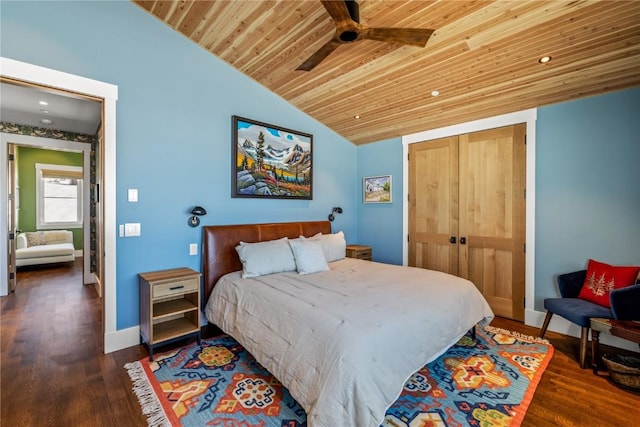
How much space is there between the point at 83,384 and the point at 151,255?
3.72 feet

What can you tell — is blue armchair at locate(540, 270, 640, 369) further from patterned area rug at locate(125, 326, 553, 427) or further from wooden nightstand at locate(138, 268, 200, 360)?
wooden nightstand at locate(138, 268, 200, 360)

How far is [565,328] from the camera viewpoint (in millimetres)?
2986

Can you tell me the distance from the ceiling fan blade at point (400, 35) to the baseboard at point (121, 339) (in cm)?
334

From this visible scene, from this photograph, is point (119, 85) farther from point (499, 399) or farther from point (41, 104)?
point (499, 399)

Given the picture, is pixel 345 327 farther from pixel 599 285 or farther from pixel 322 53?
pixel 599 285

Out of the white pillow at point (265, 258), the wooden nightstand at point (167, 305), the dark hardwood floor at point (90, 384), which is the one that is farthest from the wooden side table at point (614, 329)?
the wooden nightstand at point (167, 305)

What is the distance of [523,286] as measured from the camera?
329 cm

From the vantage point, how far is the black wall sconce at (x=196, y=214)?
3025 mm

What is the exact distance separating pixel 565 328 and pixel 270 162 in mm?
3876

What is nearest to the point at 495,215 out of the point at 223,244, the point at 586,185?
the point at 586,185

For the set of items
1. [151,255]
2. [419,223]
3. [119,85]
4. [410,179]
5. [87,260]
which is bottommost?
[87,260]

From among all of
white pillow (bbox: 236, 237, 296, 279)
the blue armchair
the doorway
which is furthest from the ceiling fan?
the doorway

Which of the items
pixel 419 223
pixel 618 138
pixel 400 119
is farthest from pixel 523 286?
pixel 400 119

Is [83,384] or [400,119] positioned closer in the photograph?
[83,384]
